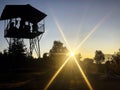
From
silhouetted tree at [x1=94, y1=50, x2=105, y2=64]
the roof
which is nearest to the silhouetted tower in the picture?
the roof

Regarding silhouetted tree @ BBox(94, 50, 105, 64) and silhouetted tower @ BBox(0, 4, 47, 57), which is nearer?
silhouetted tower @ BBox(0, 4, 47, 57)

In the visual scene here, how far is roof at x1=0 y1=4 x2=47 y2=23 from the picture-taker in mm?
42094

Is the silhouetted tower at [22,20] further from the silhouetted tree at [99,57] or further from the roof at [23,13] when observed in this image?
the silhouetted tree at [99,57]

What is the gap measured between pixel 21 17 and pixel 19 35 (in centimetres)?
279

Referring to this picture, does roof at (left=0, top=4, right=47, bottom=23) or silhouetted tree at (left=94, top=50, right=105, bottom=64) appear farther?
silhouetted tree at (left=94, top=50, right=105, bottom=64)

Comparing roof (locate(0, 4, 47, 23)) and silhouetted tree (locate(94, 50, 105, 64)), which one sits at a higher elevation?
roof (locate(0, 4, 47, 23))

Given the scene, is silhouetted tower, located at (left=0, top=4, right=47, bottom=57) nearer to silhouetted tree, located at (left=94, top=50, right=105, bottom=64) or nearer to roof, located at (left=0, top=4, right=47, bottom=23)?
roof, located at (left=0, top=4, right=47, bottom=23)

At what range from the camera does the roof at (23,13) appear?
138ft

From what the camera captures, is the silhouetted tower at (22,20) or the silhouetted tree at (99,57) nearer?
the silhouetted tower at (22,20)

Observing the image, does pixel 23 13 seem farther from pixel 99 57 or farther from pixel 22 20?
pixel 99 57

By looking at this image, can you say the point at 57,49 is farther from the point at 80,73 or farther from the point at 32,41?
the point at 80,73

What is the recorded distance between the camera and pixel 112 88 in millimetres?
20812

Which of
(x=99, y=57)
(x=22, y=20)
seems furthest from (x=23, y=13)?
(x=99, y=57)

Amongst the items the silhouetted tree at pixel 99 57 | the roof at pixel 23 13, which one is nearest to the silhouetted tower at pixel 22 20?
the roof at pixel 23 13
